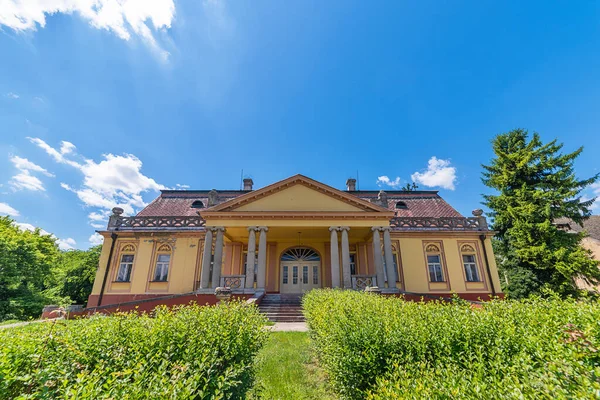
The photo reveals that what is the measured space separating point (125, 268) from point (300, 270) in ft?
39.9

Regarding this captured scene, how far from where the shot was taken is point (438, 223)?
18812mm

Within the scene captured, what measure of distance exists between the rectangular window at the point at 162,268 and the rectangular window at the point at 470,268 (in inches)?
831

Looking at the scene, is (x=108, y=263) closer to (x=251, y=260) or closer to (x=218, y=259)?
(x=218, y=259)

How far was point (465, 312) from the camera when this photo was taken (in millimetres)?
3977

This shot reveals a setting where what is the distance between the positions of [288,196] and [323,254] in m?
5.40

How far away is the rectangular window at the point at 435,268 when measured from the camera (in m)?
18.0

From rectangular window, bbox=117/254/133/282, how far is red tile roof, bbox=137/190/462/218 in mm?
3447

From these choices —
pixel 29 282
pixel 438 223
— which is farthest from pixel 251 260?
pixel 29 282

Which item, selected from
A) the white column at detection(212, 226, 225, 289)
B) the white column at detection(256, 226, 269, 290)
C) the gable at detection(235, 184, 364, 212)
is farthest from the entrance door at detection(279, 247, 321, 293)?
the white column at detection(212, 226, 225, 289)

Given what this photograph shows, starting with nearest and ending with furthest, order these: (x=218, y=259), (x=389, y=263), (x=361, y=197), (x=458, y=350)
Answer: (x=458, y=350), (x=218, y=259), (x=389, y=263), (x=361, y=197)

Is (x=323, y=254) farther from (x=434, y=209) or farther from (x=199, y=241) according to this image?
(x=434, y=209)

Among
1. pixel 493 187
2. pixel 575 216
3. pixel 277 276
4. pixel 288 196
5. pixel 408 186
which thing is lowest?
pixel 277 276

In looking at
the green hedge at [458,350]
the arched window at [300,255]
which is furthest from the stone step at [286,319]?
the green hedge at [458,350]

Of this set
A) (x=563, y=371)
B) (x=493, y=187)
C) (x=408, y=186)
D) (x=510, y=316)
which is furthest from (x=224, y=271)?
(x=408, y=186)
